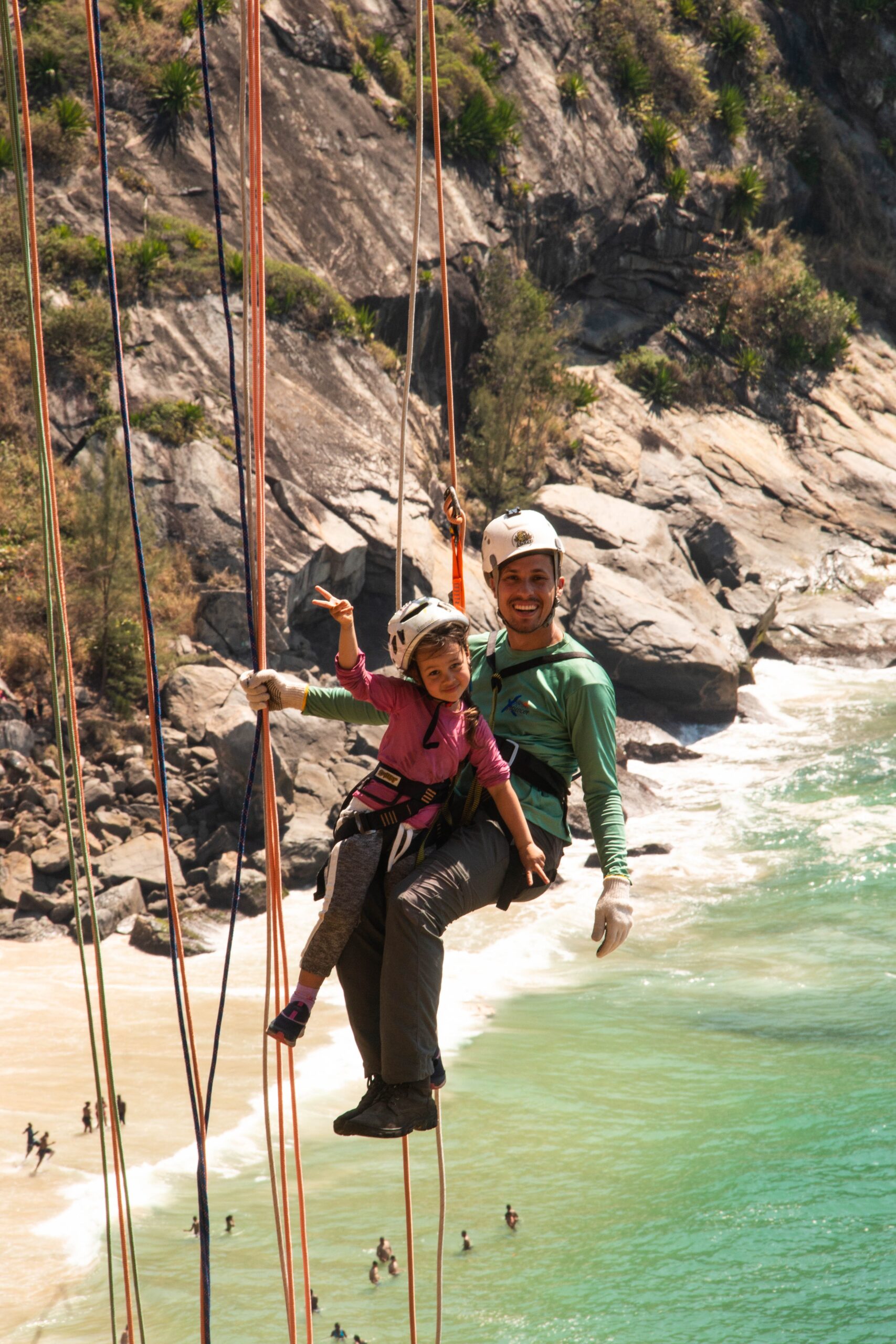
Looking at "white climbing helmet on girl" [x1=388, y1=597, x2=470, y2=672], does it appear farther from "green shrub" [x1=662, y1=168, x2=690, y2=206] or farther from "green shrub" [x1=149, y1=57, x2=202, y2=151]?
"green shrub" [x1=662, y1=168, x2=690, y2=206]

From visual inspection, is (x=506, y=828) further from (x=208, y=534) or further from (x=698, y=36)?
(x=698, y=36)

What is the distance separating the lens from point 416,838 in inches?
160

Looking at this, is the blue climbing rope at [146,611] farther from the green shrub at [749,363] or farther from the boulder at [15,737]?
the green shrub at [749,363]

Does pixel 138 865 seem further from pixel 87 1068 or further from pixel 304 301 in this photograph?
pixel 304 301

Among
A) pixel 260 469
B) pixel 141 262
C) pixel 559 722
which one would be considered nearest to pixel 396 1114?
pixel 559 722

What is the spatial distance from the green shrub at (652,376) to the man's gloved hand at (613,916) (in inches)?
1102

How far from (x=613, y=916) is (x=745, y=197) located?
33.1 meters

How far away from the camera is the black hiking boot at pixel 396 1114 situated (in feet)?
12.8

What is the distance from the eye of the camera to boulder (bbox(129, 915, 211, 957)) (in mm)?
15148

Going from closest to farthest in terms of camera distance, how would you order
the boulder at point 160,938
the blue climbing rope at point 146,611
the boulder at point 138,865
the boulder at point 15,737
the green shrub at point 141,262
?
1. the blue climbing rope at point 146,611
2. the boulder at point 160,938
3. the boulder at point 138,865
4. the boulder at point 15,737
5. the green shrub at point 141,262

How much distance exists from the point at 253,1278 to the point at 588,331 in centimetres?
2546

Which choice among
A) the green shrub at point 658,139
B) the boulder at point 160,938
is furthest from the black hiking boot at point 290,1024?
the green shrub at point 658,139

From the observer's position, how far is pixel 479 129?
28.4m

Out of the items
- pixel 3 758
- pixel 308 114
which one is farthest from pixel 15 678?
pixel 308 114
